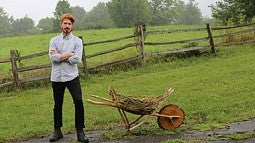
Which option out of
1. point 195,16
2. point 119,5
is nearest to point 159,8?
point 119,5

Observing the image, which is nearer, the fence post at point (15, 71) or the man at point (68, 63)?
the man at point (68, 63)

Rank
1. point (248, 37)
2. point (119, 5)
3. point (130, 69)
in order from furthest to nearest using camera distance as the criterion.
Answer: point (119, 5) < point (248, 37) < point (130, 69)

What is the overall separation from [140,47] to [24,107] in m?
5.67

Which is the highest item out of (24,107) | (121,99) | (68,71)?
(68,71)

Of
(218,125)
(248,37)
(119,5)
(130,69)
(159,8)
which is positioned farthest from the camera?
(159,8)

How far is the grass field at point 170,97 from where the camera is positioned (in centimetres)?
747

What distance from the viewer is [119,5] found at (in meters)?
72.4

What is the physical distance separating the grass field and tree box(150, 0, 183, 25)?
67715 millimetres

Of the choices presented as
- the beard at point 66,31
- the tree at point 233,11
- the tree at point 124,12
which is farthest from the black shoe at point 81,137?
the tree at point 124,12

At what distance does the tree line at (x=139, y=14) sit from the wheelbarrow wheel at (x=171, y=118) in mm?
14200

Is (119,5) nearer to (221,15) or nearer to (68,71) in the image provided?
(221,15)

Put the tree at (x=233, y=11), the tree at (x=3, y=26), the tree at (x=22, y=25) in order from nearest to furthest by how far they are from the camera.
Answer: the tree at (x=233, y=11) → the tree at (x=3, y=26) → the tree at (x=22, y=25)

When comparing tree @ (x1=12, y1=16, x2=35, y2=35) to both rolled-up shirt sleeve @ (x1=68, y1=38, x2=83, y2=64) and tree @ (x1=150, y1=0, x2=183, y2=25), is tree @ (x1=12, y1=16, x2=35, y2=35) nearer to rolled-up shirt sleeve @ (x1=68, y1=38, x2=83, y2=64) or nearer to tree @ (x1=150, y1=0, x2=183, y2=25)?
tree @ (x1=150, y1=0, x2=183, y2=25)

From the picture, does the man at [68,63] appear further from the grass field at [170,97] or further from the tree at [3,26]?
the tree at [3,26]
